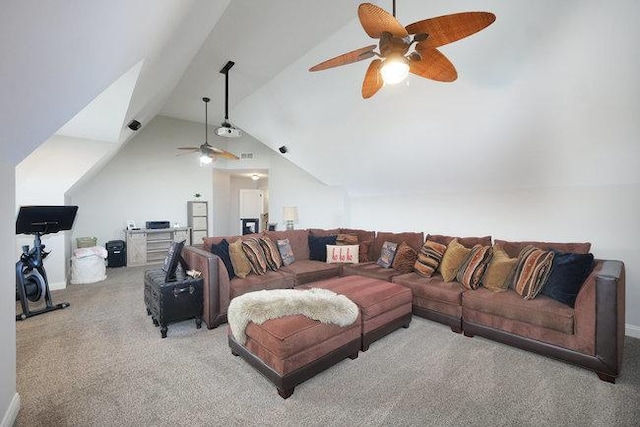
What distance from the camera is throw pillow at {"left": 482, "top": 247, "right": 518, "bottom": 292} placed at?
2887 millimetres

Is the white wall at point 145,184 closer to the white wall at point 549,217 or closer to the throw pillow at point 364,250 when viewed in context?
the throw pillow at point 364,250

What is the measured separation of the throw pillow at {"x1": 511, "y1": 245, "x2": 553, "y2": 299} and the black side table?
3252 millimetres

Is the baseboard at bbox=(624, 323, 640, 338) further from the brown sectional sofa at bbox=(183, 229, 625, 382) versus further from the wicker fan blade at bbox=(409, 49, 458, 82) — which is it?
the wicker fan blade at bbox=(409, 49, 458, 82)

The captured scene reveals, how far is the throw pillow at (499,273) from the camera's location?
289 cm

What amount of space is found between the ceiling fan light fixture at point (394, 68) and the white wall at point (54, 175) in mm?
4489

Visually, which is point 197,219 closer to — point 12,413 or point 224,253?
point 224,253

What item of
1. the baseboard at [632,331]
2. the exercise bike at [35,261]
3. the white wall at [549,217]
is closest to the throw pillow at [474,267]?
the white wall at [549,217]

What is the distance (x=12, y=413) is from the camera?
1685 mm

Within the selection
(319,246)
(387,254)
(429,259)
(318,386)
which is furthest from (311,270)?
(318,386)

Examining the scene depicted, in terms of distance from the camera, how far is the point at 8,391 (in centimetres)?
166

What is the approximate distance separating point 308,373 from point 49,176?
491cm

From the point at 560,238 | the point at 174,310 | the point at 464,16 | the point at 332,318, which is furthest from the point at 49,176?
the point at 560,238

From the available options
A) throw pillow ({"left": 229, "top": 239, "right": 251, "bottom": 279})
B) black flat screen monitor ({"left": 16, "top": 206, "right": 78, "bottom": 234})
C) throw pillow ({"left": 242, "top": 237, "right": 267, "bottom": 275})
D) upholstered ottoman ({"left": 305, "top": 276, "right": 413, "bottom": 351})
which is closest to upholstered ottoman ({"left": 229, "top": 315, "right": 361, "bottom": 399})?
upholstered ottoman ({"left": 305, "top": 276, "right": 413, "bottom": 351})

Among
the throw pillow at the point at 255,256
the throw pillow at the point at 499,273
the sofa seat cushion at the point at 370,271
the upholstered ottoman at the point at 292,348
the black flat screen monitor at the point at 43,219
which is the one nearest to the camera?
the upholstered ottoman at the point at 292,348
